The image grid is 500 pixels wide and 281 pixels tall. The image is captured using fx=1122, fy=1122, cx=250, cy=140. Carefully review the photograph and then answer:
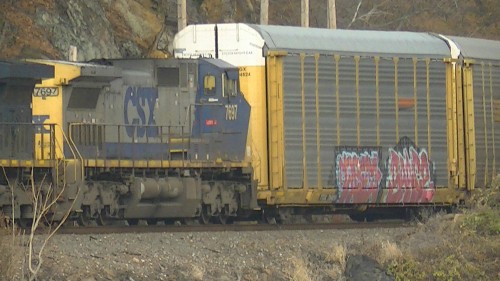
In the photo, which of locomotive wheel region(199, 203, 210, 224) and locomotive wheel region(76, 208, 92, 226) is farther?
locomotive wheel region(199, 203, 210, 224)

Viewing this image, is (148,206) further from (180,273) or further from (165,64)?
(180,273)

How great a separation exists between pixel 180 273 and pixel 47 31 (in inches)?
621

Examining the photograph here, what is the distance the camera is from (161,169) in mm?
19094

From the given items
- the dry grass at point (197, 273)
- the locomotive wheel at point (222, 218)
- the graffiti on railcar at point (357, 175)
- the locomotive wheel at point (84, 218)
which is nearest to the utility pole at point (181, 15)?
the graffiti on railcar at point (357, 175)

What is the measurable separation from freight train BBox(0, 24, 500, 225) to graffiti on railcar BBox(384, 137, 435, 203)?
1.1 inches

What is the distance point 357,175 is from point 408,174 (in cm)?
122

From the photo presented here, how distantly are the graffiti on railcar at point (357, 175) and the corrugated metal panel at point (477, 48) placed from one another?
3.27 metres

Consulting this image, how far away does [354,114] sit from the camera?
2164 cm

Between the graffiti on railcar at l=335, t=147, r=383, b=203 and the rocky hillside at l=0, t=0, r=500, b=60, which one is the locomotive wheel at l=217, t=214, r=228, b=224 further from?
the rocky hillside at l=0, t=0, r=500, b=60

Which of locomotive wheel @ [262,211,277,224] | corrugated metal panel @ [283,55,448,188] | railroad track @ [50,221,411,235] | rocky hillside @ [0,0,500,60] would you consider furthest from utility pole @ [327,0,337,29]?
railroad track @ [50,221,411,235]

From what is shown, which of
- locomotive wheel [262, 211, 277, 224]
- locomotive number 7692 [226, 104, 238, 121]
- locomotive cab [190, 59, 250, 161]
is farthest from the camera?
locomotive wheel [262, 211, 277, 224]

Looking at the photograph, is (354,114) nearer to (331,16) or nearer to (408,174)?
(408,174)

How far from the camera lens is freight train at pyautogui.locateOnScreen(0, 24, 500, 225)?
1777 cm

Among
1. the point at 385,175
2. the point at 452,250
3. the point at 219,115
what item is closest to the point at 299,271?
the point at 452,250
